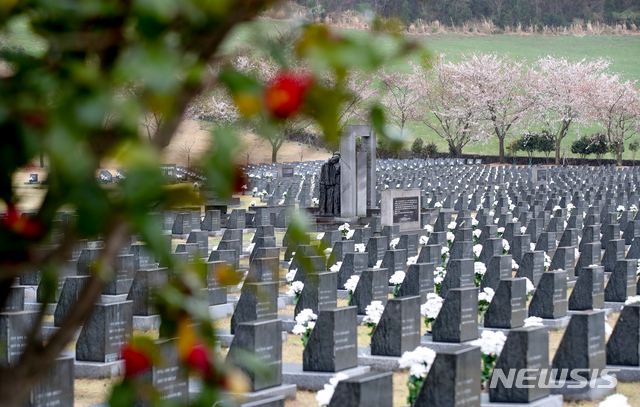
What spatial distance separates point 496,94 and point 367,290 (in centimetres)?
5525

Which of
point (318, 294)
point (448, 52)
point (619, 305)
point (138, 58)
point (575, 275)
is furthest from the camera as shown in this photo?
point (448, 52)

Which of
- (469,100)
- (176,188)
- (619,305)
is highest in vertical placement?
(469,100)

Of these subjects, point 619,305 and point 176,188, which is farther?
point 619,305

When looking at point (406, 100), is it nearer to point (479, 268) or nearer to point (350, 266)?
point (350, 266)

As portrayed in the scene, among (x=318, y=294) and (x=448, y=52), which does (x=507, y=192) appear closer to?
(x=318, y=294)

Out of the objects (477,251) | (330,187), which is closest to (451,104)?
(330,187)

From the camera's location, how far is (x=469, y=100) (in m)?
62.5

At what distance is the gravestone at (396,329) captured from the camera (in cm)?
723

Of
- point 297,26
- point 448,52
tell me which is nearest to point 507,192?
point 297,26

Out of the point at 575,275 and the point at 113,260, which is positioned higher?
the point at 113,260

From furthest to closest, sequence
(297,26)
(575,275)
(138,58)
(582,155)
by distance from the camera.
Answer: (582,155) < (575,275) < (297,26) < (138,58)

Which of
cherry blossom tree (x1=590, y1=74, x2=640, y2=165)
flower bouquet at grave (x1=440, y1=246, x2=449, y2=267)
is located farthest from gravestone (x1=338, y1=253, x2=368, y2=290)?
cherry blossom tree (x1=590, y1=74, x2=640, y2=165)

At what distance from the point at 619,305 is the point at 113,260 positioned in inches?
387

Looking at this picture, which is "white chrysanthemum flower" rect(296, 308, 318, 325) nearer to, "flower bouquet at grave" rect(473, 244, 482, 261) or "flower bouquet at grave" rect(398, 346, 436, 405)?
"flower bouquet at grave" rect(398, 346, 436, 405)
